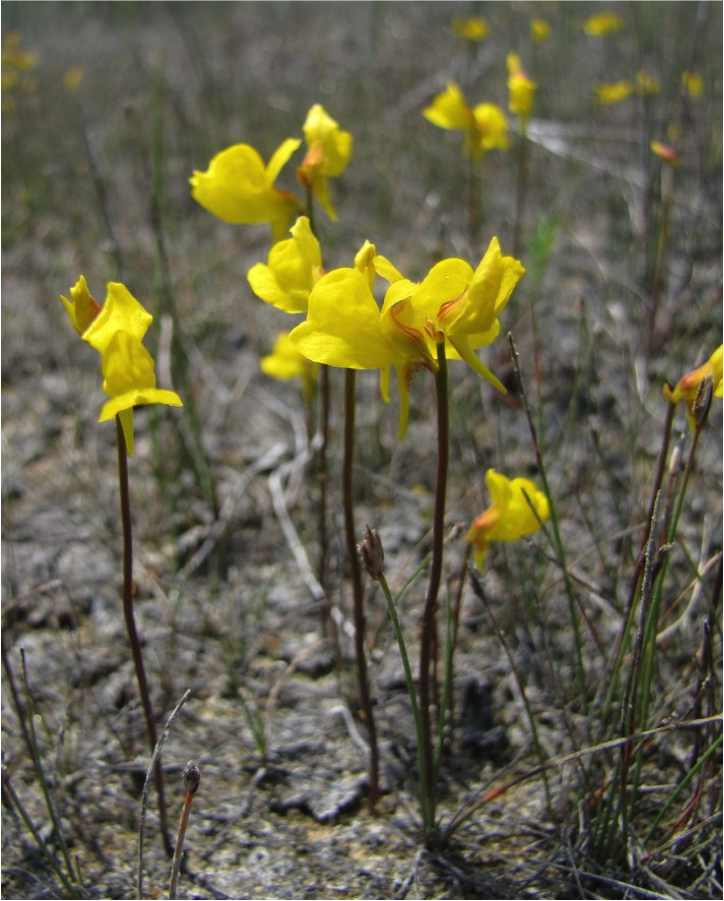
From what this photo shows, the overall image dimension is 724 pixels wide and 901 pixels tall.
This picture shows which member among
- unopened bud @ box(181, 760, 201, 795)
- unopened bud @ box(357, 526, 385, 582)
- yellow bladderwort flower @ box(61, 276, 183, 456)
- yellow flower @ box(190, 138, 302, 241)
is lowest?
unopened bud @ box(181, 760, 201, 795)

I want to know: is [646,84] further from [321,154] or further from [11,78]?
[11,78]

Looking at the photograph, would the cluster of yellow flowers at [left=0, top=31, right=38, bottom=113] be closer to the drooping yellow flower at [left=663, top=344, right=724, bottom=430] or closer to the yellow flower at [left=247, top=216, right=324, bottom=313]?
the yellow flower at [left=247, top=216, right=324, bottom=313]

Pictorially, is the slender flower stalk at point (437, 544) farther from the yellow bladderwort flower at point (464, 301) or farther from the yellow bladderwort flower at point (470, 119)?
the yellow bladderwort flower at point (470, 119)

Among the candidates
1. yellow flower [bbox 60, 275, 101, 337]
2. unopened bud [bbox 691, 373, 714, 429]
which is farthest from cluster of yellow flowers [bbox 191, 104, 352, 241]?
unopened bud [bbox 691, 373, 714, 429]

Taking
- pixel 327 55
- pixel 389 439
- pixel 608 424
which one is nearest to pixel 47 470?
pixel 389 439

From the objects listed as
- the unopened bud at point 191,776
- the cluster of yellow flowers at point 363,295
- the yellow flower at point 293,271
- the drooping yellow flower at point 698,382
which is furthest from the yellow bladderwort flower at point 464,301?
the unopened bud at point 191,776

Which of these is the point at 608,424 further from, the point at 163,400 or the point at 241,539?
the point at 163,400
